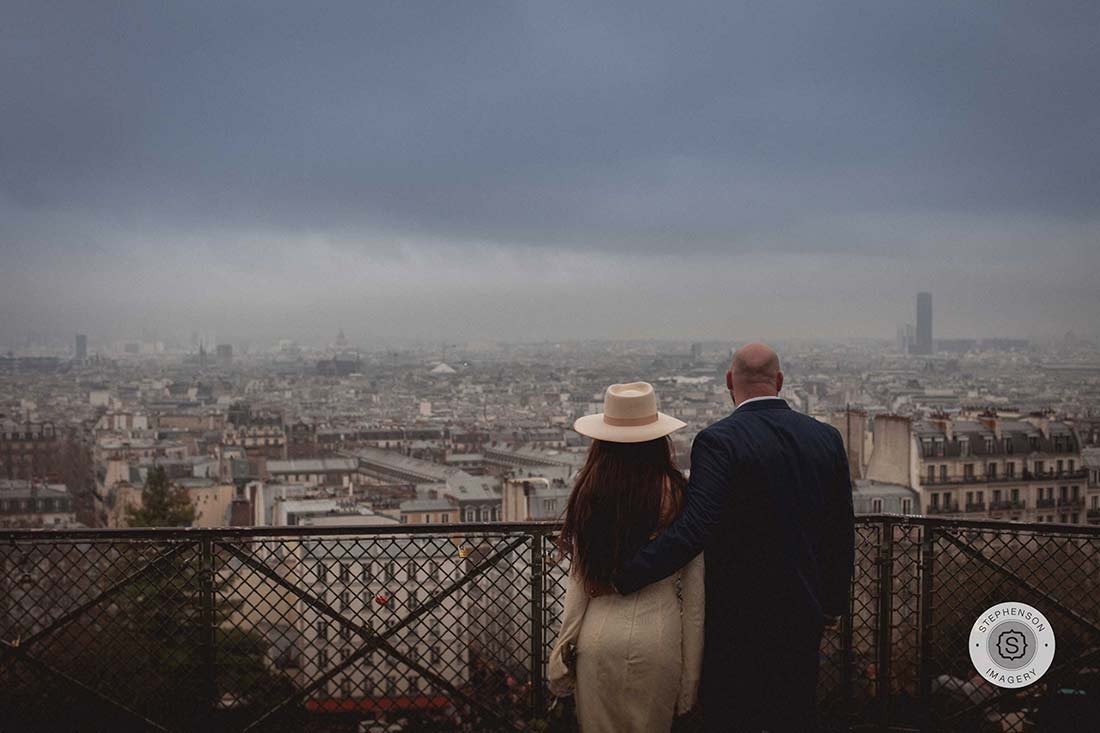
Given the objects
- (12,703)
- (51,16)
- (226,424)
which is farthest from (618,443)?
(51,16)

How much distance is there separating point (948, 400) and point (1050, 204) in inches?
997

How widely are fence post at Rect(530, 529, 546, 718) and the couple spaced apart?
0.98 m

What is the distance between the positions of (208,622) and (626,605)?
6.00 feet

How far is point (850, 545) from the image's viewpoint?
2.56 m

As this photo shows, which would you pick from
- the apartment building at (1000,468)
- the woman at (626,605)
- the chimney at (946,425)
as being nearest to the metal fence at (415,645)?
the woman at (626,605)

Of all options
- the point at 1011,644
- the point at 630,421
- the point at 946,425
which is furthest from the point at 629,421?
the point at 946,425

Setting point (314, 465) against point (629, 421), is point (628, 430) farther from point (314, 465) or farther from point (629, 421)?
point (314, 465)

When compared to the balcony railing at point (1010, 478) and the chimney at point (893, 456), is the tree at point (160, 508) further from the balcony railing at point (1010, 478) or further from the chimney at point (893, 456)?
the balcony railing at point (1010, 478)

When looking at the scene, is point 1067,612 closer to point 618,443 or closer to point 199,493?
point 618,443

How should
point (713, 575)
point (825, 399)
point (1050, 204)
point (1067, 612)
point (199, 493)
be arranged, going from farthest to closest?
point (1050, 204) → point (199, 493) → point (825, 399) → point (1067, 612) → point (713, 575)

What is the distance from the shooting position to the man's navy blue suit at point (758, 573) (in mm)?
2422

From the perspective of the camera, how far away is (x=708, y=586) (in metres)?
2.48

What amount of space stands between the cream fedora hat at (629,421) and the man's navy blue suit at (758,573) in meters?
0.12

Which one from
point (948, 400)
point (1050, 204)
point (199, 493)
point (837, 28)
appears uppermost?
point (837, 28)
